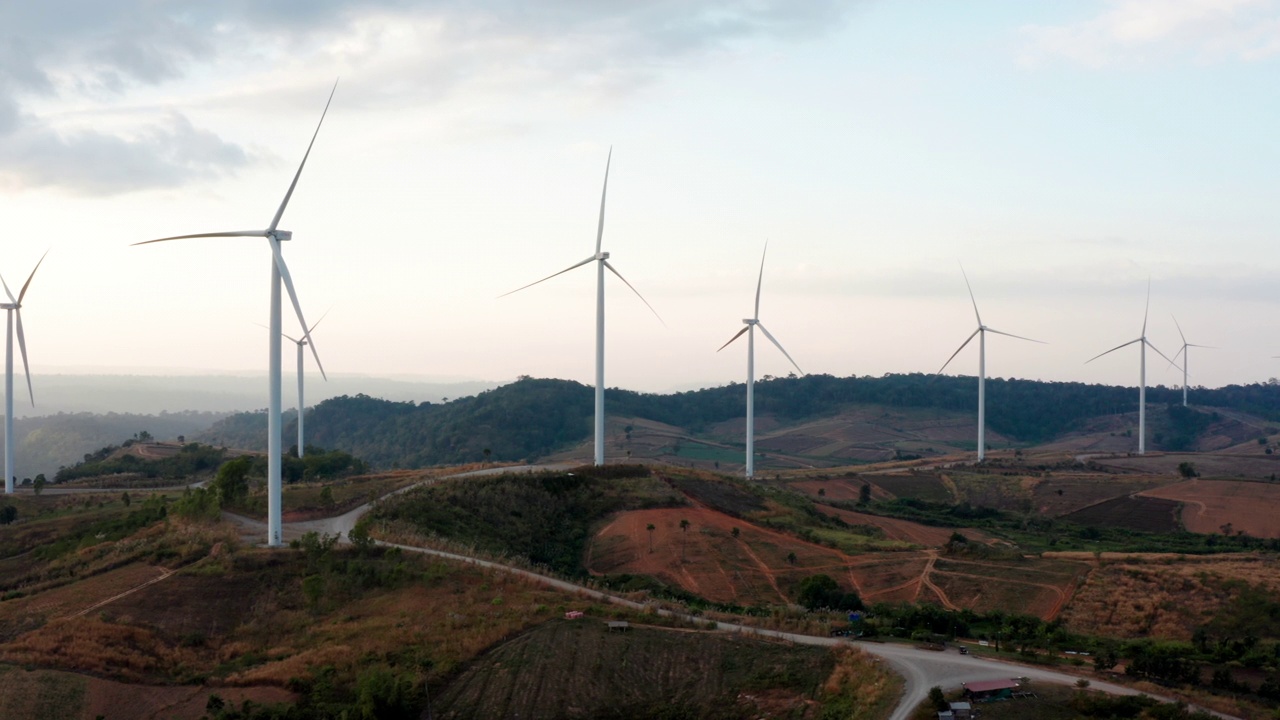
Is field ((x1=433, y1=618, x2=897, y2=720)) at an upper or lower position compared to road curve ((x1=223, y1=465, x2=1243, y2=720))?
lower

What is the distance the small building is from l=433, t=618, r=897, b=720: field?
227 centimetres

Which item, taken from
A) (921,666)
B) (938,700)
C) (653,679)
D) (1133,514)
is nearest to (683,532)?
(653,679)

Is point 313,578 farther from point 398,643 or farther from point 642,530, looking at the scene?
point 642,530

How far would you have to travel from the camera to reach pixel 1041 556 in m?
61.7

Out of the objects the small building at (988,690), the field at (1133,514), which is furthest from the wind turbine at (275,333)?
the field at (1133,514)

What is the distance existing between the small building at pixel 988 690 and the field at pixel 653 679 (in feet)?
7.45

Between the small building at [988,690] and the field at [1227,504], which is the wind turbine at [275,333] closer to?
the small building at [988,690]

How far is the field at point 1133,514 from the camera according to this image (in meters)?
92.4

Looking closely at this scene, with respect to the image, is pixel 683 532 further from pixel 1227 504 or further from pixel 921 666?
pixel 1227 504

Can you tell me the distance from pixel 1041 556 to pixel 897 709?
35033mm

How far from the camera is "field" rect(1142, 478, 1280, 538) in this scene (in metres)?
89.6

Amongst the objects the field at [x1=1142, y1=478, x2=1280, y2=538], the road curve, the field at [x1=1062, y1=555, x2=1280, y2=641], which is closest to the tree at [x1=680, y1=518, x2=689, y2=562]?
the road curve

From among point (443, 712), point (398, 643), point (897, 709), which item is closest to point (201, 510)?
point (398, 643)

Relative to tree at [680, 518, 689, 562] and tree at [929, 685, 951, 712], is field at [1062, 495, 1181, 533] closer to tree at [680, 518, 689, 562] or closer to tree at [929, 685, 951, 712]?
tree at [680, 518, 689, 562]
